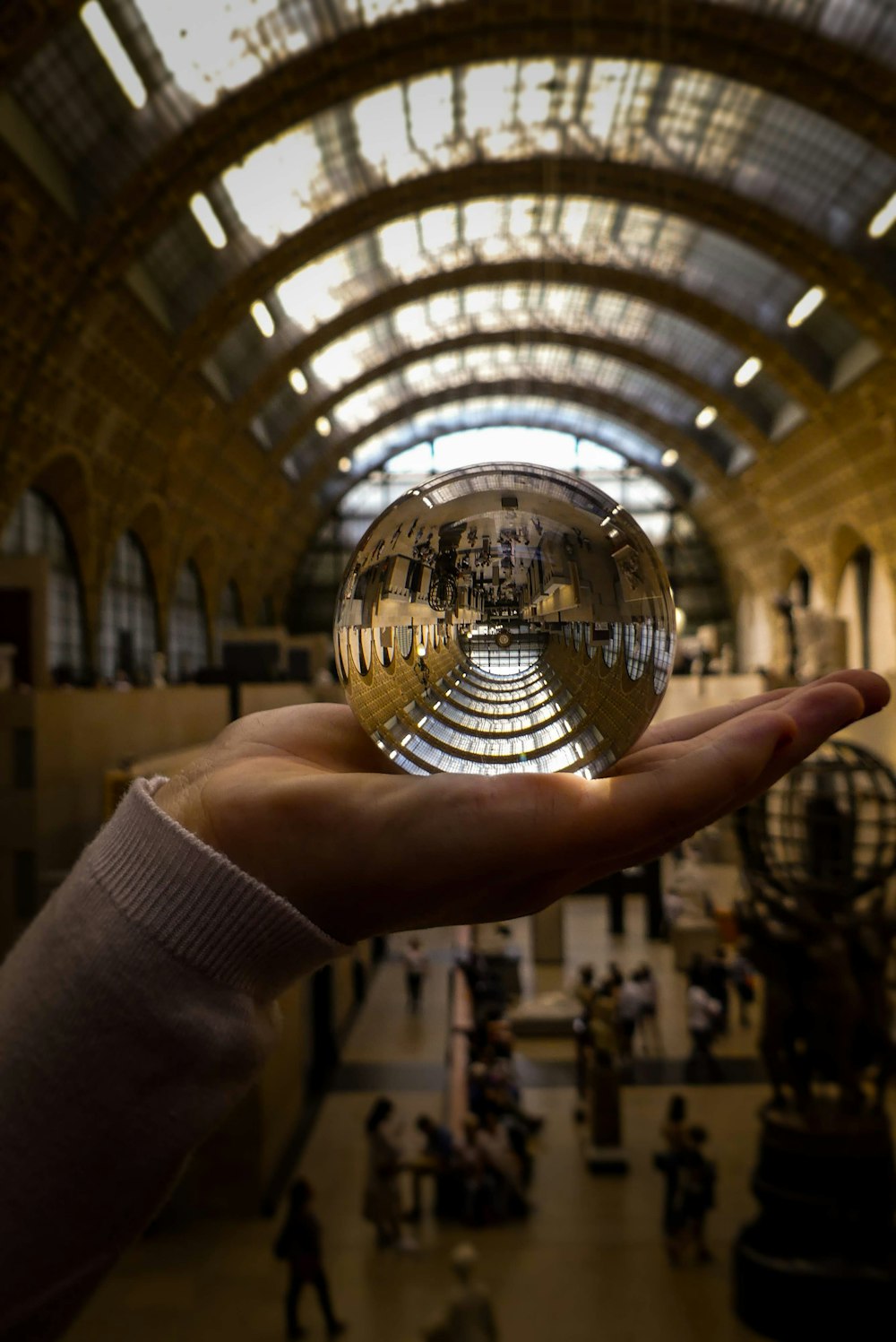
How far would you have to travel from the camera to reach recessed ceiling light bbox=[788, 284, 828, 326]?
30.0 m

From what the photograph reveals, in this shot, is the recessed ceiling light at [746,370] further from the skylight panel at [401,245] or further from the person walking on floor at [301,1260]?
the person walking on floor at [301,1260]

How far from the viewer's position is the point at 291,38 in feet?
70.4

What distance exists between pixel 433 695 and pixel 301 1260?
831 cm

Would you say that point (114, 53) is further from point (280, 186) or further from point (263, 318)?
point (263, 318)

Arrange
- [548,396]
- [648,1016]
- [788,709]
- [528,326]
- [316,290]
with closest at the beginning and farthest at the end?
1. [788,709]
2. [648,1016]
3. [316,290]
4. [528,326]
5. [548,396]

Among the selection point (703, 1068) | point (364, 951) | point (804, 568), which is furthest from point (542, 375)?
point (703, 1068)

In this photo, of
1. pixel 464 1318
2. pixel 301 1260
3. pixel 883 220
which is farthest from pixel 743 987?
pixel 883 220

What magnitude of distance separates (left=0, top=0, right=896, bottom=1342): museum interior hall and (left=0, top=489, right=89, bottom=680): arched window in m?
0.17

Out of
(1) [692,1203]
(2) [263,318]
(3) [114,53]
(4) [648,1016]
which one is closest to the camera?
(1) [692,1203]

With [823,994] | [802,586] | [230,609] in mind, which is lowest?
[823,994]

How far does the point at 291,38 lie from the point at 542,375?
28061mm

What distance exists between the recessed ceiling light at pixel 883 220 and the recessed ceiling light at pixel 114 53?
1461cm

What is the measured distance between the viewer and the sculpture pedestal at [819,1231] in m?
9.69

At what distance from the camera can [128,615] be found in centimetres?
3344
